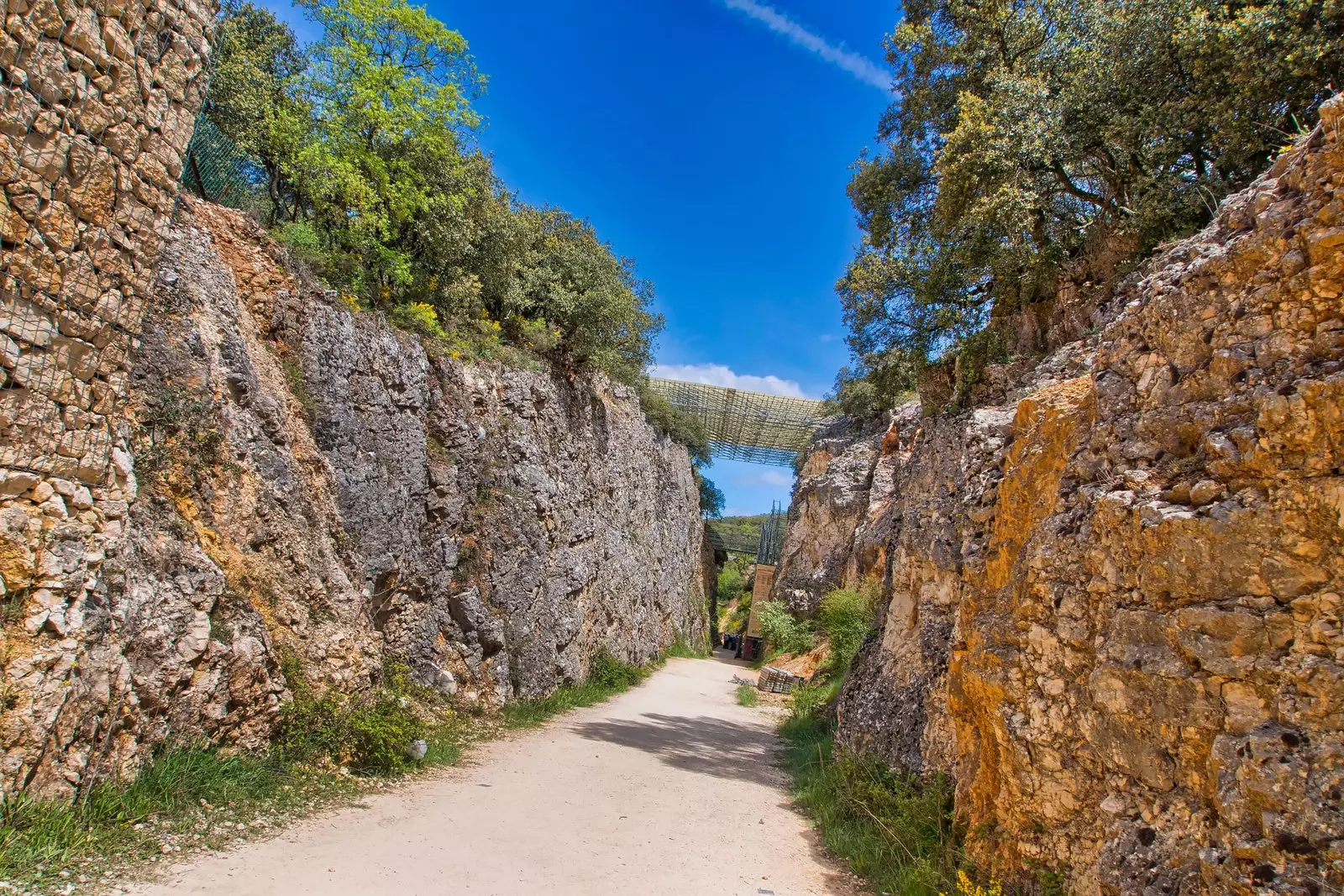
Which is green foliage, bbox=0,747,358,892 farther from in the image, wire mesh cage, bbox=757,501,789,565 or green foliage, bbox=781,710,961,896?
wire mesh cage, bbox=757,501,789,565

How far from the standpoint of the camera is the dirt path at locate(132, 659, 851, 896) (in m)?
4.38

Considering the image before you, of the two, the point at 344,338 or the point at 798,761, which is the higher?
the point at 344,338

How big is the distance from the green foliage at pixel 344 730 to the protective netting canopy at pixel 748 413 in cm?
2291

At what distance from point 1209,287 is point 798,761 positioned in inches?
317

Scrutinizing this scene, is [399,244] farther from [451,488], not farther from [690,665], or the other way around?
[690,665]

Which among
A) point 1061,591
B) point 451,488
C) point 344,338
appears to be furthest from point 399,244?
point 1061,591

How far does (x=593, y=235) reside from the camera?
18250 millimetres

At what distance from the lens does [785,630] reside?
23094 mm

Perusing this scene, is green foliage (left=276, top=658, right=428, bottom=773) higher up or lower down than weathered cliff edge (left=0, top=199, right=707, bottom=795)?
→ lower down

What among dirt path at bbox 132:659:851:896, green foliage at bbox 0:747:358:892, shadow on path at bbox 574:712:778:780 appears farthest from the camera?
shadow on path at bbox 574:712:778:780

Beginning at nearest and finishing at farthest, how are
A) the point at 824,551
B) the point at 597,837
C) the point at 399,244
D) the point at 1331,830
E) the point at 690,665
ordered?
the point at 1331,830 < the point at 597,837 < the point at 399,244 < the point at 690,665 < the point at 824,551

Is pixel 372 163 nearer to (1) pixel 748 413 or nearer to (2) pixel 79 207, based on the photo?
(2) pixel 79 207

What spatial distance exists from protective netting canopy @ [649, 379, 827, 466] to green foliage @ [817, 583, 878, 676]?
1404 cm

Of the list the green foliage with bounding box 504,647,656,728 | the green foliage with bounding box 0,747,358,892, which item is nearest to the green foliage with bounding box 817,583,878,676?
the green foliage with bounding box 504,647,656,728
